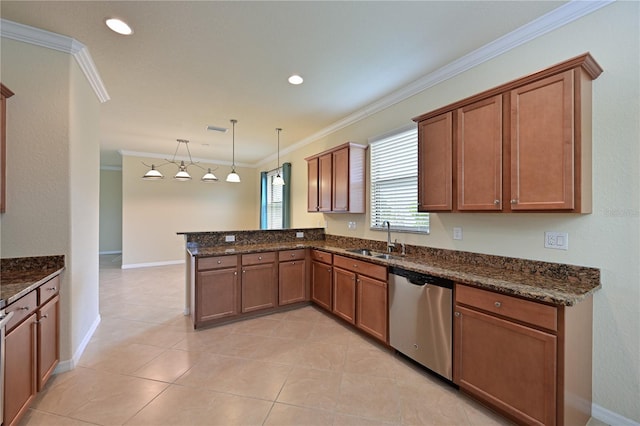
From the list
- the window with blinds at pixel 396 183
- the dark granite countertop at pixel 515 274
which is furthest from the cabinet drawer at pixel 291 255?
the dark granite countertop at pixel 515 274

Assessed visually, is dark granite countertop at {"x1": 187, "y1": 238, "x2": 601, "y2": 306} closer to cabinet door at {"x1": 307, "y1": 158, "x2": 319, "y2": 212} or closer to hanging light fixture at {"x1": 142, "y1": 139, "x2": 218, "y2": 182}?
cabinet door at {"x1": 307, "y1": 158, "x2": 319, "y2": 212}

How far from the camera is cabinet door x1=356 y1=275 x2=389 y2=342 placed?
2.78 meters

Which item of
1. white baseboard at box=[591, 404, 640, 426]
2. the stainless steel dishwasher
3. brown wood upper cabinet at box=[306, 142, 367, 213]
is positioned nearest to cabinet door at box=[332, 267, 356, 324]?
the stainless steel dishwasher

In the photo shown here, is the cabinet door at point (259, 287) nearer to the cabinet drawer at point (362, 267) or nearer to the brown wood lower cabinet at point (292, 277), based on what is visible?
the brown wood lower cabinet at point (292, 277)

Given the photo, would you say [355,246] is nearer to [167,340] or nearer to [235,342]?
[235,342]

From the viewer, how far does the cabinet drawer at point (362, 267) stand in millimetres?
2807

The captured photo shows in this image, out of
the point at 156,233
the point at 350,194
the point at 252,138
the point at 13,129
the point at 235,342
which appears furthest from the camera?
the point at 156,233

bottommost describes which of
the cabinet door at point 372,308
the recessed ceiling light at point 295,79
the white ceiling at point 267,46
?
the cabinet door at point 372,308

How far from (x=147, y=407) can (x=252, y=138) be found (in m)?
4.55

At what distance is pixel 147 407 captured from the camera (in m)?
1.96

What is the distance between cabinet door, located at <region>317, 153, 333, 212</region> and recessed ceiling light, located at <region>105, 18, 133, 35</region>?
2.66 m

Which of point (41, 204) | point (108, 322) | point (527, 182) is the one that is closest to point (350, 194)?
point (527, 182)

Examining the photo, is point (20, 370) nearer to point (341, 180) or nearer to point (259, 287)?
point (259, 287)

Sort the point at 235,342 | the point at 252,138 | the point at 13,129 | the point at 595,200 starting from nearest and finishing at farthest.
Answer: the point at 595,200 < the point at 13,129 < the point at 235,342 < the point at 252,138
